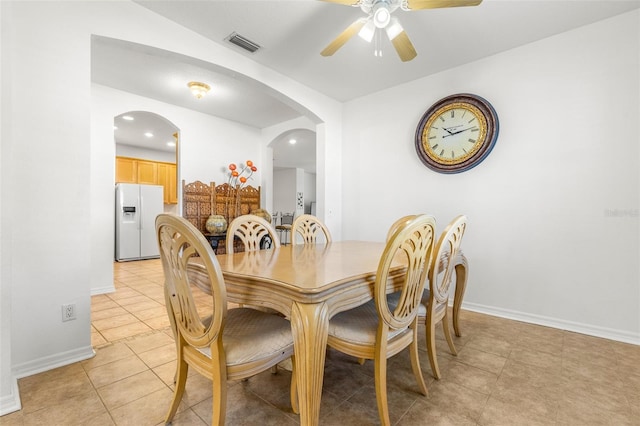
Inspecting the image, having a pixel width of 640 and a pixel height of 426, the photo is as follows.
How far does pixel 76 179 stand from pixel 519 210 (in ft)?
12.1

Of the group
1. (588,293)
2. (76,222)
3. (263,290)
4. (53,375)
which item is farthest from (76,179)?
(588,293)

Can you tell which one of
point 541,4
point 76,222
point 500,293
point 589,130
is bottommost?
point 500,293

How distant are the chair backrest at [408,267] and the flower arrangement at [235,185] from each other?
384cm

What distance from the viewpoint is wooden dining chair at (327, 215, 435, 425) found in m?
1.20

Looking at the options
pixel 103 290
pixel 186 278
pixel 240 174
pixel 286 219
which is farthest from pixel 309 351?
pixel 286 219

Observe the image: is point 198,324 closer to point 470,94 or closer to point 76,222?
point 76,222

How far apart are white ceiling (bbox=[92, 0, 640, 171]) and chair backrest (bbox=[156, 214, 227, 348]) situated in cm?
198

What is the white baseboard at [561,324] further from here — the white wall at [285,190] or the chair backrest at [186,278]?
the white wall at [285,190]

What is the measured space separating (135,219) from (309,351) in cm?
605

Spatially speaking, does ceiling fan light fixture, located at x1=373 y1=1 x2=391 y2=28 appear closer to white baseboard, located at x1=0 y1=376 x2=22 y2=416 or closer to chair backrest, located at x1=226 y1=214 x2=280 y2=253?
chair backrest, located at x1=226 y1=214 x2=280 y2=253

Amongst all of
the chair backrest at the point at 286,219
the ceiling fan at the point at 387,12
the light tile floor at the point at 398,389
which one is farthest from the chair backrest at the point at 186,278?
the chair backrest at the point at 286,219

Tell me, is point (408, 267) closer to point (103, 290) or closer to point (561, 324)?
point (561, 324)

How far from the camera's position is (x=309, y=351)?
1.00 m

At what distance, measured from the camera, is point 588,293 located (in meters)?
2.33
